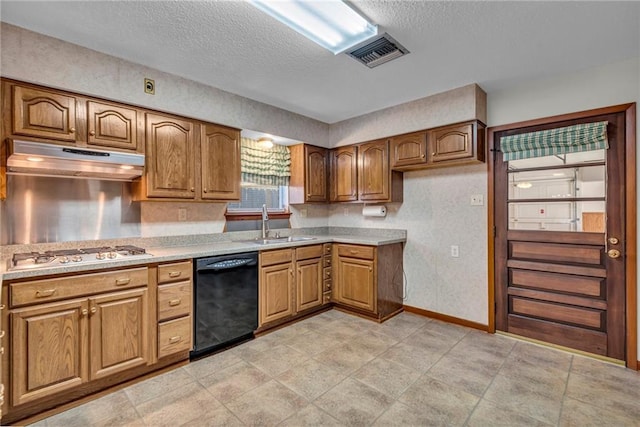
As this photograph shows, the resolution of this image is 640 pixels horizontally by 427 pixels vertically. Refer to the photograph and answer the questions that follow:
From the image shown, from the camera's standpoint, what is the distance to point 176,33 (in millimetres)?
2123

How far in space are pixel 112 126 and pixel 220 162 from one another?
Result: 93 centimetres

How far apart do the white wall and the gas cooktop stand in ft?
11.5

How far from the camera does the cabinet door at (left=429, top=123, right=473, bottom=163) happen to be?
10.00 feet

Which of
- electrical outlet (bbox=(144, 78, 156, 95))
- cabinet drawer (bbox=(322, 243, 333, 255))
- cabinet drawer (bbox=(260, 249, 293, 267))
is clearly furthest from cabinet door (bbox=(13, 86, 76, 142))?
cabinet drawer (bbox=(322, 243, 333, 255))

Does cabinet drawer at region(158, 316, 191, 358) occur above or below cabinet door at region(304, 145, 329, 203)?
below

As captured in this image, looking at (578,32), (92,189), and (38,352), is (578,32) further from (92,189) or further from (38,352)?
(38,352)

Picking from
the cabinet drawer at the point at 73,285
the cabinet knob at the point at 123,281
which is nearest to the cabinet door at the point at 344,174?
the cabinet drawer at the point at 73,285

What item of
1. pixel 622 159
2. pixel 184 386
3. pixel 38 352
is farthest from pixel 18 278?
pixel 622 159

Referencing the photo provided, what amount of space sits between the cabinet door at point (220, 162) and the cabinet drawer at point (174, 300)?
0.89 m

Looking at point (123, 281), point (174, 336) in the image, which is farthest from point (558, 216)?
point (123, 281)

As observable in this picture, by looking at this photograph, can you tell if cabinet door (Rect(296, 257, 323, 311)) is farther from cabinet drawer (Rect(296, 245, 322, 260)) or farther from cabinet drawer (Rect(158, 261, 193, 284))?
cabinet drawer (Rect(158, 261, 193, 284))

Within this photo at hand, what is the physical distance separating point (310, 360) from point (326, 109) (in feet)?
8.96

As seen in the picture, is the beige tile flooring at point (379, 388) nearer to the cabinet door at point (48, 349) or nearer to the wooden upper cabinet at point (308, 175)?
the cabinet door at point (48, 349)

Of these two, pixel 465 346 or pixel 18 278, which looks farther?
pixel 465 346
